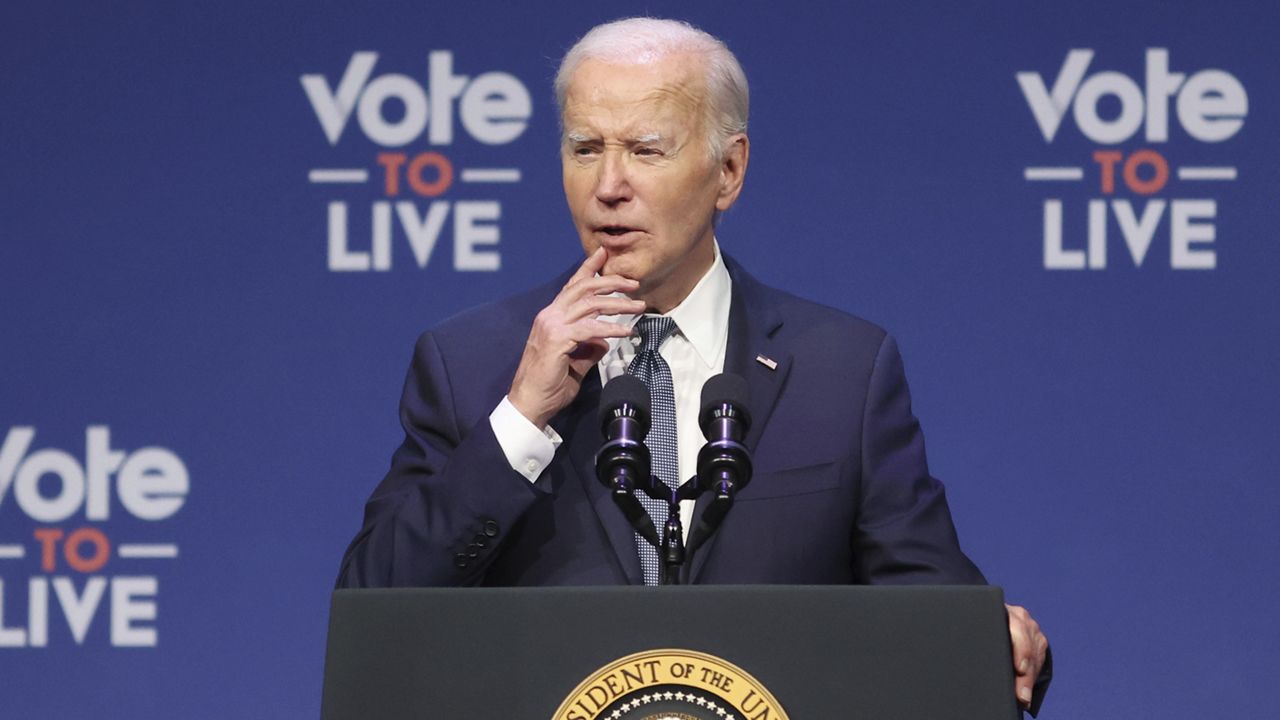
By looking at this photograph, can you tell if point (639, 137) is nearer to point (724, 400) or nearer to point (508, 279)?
point (724, 400)

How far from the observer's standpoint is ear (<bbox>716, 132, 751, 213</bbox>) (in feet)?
7.27

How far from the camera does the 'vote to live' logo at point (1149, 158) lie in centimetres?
329

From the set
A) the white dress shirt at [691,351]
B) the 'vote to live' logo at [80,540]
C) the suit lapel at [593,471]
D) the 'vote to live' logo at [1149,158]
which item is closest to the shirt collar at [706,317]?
the white dress shirt at [691,351]

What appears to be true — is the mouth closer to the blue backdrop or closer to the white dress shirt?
the white dress shirt

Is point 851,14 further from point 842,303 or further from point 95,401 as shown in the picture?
point 95,401

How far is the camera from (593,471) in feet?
6.79

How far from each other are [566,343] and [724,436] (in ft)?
1.07

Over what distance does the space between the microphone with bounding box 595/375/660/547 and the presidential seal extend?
18 cm

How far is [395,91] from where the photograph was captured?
339 centimetres

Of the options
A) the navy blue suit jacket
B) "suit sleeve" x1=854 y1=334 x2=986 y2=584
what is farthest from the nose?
"suit sleeve" x1=854 y1=334 x2=986 y2=584

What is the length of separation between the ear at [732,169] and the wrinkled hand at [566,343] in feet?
0.95

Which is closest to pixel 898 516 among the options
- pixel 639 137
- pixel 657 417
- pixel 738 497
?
pixel 738 497

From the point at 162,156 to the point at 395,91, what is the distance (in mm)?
465

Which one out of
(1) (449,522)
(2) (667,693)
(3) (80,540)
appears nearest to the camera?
(2) (667,693)
